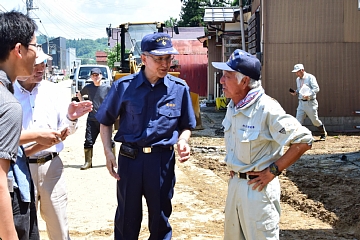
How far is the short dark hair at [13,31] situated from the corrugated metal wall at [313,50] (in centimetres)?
1258

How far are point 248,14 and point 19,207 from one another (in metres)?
17.9

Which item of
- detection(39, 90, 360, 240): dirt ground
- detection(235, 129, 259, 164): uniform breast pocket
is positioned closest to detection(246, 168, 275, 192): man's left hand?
detection(235, 129, 259, 164): uniform breast pocket

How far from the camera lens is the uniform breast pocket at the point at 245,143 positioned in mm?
3846

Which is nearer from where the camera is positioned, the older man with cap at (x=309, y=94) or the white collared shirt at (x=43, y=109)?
the white collared shirt at (x=43, y=109)

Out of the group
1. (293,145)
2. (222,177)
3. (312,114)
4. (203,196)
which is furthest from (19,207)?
(312,114)

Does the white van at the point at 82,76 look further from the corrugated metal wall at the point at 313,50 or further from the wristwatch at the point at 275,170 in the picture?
the wristwatch at the point at 275,170

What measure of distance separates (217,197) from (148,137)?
3815mm

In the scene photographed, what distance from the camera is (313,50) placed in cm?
1504

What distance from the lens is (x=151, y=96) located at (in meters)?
4.61

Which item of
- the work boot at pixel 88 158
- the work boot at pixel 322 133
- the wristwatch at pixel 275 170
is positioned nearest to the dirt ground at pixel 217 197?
the work boot at pixel 88 158

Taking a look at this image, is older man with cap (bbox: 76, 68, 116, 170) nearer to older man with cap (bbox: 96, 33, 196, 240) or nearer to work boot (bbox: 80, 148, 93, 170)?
→ work boot (bbox: 80, 148, 93, 170)

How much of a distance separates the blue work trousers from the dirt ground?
151 centimetres

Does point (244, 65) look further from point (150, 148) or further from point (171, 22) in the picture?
point (171, 22)

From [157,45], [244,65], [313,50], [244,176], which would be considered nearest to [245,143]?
[244,176]
